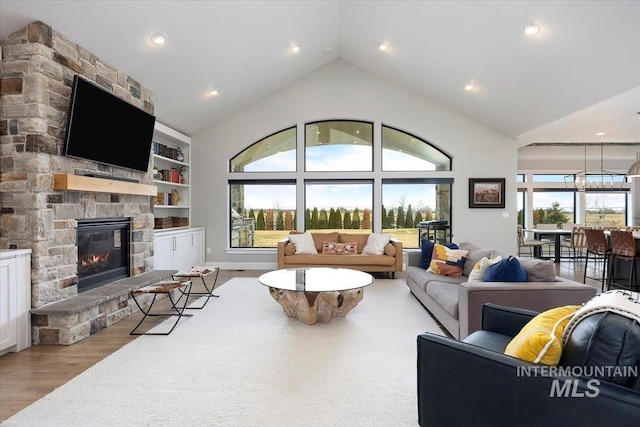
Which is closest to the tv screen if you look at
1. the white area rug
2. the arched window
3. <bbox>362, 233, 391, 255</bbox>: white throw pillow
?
the white area rug

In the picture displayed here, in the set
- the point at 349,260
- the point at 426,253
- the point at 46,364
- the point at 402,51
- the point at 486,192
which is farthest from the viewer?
the point at 486,192

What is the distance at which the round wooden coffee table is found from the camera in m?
3.68

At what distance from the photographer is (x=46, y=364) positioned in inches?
110

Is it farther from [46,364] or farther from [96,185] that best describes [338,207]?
[46,364]

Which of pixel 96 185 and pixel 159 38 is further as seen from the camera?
pixel 159 38

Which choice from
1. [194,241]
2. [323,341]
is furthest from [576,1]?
[194,241]

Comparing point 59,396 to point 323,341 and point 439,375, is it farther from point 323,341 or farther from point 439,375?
point 439,375

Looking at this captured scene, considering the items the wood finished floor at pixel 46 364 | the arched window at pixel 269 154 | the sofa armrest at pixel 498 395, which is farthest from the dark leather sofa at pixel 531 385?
the arched window at pixel 269 154

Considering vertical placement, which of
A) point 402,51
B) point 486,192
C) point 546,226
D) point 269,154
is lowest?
point 546,226

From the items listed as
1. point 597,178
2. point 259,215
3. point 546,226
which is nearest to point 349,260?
point 259,215

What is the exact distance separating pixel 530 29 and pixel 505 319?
11.1ft

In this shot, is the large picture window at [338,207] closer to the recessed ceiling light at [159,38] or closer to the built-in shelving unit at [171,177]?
the built-in shelving unit at [171,177]

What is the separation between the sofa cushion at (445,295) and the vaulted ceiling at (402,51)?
3009 millimetres

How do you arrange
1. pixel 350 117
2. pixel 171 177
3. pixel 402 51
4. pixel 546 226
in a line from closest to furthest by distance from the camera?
pixel 402 51, pixel 171 177, pixel 350 117, pixel 546 226
